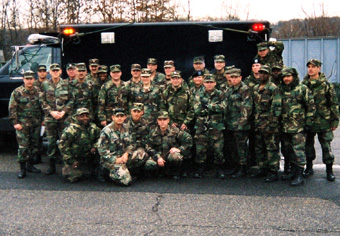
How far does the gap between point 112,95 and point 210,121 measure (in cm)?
168

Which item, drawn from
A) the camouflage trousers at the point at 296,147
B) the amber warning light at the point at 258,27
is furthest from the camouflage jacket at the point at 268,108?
the amber warning light at the point at 258,27

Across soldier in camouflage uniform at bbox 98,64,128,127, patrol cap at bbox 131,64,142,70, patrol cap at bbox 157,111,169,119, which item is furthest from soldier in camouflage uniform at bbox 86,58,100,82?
patrol cap at bbox 157,111,169,119

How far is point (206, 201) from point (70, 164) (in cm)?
228

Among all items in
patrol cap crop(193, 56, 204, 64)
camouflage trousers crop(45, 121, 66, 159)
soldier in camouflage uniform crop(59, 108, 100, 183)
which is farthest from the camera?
patrol cap crop(193, 56, 204, 64)

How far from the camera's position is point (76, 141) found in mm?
6672

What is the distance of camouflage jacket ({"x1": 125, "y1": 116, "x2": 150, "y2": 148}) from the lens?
265 inches

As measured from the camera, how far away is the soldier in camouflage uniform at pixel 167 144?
6730 millimetres

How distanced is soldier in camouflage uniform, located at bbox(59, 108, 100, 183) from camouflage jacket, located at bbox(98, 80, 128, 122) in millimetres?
569

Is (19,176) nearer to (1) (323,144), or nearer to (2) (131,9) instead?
(1) (323,144)

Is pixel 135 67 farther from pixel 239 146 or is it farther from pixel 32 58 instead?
pixel 32 58

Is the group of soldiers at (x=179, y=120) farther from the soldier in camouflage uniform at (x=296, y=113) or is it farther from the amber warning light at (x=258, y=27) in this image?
the amber warning light at (x=258, y=27)

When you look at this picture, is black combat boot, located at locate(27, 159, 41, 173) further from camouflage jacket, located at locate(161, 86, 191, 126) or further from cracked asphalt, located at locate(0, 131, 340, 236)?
camouflage jacket, located at locate(161, 86, 191, 126)

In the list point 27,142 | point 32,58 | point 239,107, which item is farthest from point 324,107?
point 32,58

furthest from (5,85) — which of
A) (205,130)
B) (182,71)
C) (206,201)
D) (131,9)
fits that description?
(131,9)
